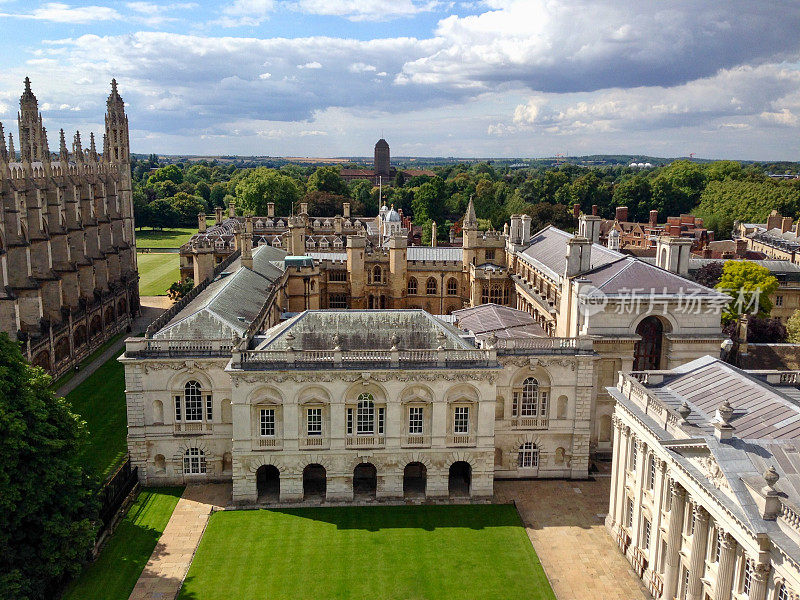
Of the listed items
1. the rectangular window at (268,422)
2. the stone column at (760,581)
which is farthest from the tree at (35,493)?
the stone column at (760,581)

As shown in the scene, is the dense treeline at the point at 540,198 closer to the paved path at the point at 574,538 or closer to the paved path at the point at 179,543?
the paved path at the point at 574,538

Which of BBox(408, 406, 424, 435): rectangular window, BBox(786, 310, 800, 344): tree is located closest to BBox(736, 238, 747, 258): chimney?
BBox(786, 310, 800, 344): tree

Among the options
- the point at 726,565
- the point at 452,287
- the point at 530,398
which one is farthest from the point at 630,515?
the point at 452,287

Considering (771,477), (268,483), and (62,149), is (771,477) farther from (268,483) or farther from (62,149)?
(62,149)

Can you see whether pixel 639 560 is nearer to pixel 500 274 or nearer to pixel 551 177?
pixel 500 274

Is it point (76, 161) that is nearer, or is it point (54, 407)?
point (54, 407)

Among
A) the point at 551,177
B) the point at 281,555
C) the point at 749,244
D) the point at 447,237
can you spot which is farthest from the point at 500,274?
the point at 551,177
